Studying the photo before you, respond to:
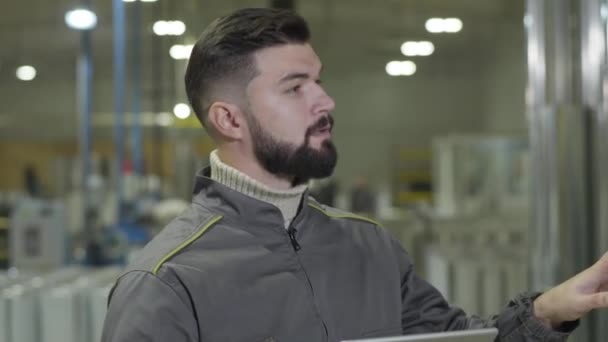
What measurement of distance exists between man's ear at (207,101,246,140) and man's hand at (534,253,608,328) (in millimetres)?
645

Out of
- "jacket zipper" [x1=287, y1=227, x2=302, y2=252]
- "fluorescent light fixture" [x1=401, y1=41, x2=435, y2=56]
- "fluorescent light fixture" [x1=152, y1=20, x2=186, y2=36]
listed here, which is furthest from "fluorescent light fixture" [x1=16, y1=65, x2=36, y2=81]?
"jacket zipper" [x1=287, y1=227, x2=302, y2=252]

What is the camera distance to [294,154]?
151cm

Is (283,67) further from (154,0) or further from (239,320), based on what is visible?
(154,0)

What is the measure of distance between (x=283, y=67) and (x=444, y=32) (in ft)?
41.0

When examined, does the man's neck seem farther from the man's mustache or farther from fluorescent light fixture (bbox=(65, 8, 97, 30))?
fluorescent light fixture (bbox=(65, 8, 97, 30))

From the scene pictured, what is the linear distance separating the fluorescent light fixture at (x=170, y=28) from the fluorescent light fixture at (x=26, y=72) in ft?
35.5

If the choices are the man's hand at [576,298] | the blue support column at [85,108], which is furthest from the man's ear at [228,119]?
the blue support column at [85,108]

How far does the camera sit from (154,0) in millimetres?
5711

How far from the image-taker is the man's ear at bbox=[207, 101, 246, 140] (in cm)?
155

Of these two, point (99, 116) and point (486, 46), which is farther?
point (99, 116)

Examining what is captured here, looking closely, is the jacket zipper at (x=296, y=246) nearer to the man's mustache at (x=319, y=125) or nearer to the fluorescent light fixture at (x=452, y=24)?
the man's mustache at (x=319, y=125)

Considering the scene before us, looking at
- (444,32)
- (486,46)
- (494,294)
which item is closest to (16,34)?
(444,32)

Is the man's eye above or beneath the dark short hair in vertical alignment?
beneath

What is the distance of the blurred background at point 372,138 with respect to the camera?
2943mm
